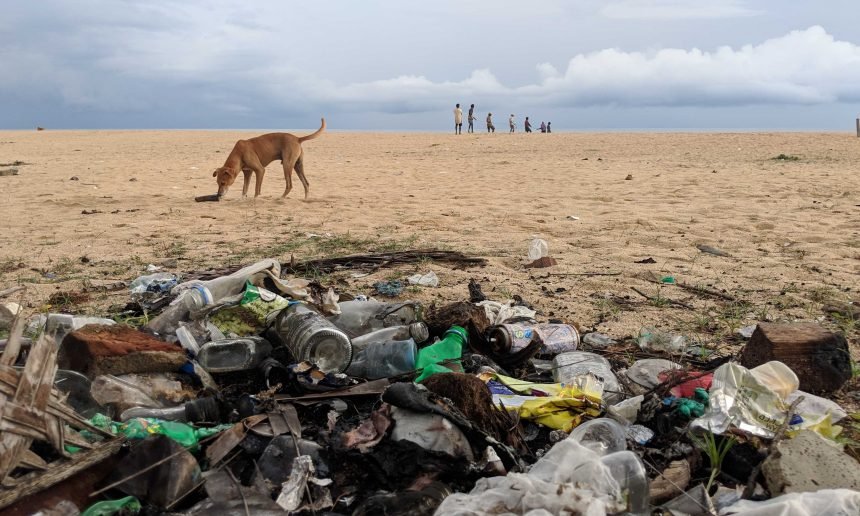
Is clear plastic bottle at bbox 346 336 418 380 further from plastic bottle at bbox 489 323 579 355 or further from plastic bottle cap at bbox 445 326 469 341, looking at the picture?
plastic bottle at bbox 489 323 579 355

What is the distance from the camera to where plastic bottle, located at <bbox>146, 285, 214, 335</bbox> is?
131 inches

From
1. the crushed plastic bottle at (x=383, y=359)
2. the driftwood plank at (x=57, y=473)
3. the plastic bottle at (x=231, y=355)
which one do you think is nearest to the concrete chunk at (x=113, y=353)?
the plastic bottle at (x=231, y=355)

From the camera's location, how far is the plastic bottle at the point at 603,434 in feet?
7.29

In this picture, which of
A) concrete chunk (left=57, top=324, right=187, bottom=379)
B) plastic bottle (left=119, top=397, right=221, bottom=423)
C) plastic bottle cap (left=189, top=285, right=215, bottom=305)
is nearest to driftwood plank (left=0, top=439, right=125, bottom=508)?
plastic bottle (left=119, top=397, right=221, bottom=423)

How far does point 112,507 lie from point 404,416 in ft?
2.97

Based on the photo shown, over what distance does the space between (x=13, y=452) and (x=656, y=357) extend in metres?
2.57

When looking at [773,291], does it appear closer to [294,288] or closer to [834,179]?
[294,288]

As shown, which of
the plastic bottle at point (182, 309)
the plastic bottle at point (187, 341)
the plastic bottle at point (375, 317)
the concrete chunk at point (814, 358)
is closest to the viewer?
the concrete chunk at point (814, 358)

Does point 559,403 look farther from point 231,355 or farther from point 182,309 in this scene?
point 182,309

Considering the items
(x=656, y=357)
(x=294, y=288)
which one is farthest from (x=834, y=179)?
(x=294, y=288)

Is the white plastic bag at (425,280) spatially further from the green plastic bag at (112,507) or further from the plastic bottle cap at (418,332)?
the green plastic bag at (112,507)

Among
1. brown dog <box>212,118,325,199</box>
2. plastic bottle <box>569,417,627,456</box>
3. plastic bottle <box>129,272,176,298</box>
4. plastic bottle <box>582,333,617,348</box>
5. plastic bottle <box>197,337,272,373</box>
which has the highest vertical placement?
brown dog <box>212,118,325,199</box>

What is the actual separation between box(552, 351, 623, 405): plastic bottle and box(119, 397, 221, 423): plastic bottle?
138 centimetres

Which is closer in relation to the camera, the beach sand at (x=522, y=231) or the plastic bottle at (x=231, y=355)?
the plastic bottle at (x=231, y=355)
